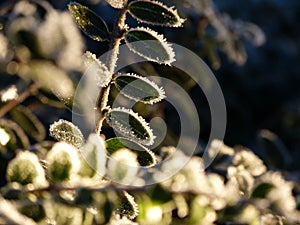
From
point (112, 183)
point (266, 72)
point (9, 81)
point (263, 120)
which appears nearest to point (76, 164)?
point (112, 183)

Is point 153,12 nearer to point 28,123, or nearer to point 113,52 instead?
point 113,52

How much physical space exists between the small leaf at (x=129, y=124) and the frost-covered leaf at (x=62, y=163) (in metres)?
0.07

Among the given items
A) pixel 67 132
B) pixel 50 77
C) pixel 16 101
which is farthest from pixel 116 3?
pixel 16 101

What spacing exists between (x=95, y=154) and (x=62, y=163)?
47mm

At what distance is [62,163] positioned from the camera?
82 centimetres

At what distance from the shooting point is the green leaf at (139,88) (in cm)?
79

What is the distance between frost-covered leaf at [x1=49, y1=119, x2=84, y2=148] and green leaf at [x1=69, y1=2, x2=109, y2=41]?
0.40 feet

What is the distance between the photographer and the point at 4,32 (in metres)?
1.24

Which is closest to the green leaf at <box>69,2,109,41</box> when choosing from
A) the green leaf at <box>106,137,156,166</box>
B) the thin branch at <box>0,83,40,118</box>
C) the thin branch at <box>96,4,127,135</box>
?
the thin branch at <box>96,4,127,135</box>

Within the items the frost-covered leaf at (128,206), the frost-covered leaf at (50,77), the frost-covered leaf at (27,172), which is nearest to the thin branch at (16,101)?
the frost-covered leaf at (50,77)

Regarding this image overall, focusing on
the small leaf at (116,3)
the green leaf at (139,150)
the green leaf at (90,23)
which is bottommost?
the green leaf at (139,150)

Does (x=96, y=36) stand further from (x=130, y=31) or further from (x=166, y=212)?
(x=166, y=212)

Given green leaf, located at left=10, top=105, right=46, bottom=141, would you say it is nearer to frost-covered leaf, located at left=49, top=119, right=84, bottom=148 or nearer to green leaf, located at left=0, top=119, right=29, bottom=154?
green leaf, located at left=0, top=119, right=29, bottom=154

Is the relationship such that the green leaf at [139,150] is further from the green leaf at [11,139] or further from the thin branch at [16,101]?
the thin branch at [16,101]
